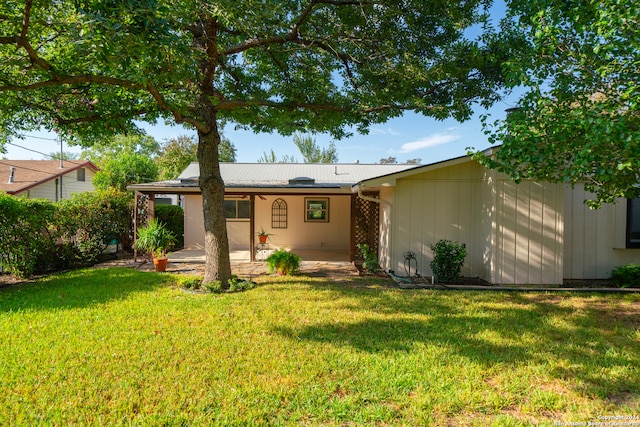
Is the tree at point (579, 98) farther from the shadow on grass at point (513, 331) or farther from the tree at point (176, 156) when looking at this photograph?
the tree at point (176, 156)

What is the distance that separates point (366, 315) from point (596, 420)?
2904 mm

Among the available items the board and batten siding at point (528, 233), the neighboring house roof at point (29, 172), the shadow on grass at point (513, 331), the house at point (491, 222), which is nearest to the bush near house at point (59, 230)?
the house at point (491, 222)

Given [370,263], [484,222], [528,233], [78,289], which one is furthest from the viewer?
[370,263]

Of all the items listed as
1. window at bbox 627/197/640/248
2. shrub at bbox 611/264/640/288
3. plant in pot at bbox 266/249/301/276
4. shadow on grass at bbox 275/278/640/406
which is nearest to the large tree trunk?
plant in pot at bbox 266/249/301/276

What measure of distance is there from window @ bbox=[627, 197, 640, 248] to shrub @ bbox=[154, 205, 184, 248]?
1434cm

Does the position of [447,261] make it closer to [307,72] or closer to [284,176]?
[307,72]

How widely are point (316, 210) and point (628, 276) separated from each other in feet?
31.9

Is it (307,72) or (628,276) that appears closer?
(628,276)

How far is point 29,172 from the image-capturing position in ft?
64.3

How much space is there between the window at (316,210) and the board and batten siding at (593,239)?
831cm

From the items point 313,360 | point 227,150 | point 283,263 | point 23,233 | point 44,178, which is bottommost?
point 313,360

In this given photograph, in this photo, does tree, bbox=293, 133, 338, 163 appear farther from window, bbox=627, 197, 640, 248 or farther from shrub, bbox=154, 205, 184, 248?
window, bbox=627, 197, 640, 248

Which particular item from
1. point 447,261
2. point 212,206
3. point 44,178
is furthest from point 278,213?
point 44,178

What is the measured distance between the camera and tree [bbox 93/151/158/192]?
19.8m
